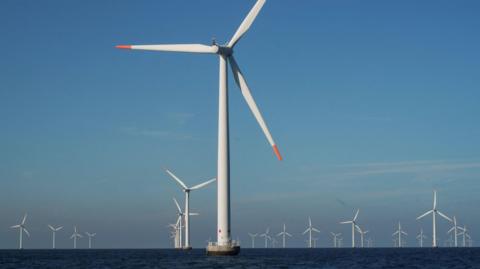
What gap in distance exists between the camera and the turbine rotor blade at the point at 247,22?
A: 111 m

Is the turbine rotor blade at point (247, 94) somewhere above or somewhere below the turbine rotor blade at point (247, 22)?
below

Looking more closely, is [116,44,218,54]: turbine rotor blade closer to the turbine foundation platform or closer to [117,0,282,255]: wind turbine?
[117,0,282,255]: wind turbine

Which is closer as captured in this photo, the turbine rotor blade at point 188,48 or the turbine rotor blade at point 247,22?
the turbine rotor blade at point 247,22

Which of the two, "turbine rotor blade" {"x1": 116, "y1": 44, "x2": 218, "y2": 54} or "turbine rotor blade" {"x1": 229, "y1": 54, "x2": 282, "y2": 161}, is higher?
"turbine rotor blade" {"x1": 116, "y1": 44, "x2": 218, "y2": 54}

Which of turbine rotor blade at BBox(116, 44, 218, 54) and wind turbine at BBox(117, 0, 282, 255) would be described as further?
turbine rotor blade at BBox(116, 44, 218, 54)

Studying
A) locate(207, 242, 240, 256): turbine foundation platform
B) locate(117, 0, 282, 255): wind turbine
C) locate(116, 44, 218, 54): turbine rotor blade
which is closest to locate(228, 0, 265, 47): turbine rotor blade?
locate(117, 0, 282, 255): wind turbine

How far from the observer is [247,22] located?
375 feet

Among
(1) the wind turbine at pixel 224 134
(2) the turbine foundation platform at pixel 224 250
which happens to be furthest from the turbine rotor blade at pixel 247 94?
(2) the turbine foundation platform at pixel 224 250

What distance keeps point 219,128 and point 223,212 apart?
1303 centimetres

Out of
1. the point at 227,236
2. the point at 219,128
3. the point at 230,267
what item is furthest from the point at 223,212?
the point at 230,267

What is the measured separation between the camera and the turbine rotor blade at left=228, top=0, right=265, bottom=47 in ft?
364

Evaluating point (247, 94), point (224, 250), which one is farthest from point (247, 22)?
point (224, 250)

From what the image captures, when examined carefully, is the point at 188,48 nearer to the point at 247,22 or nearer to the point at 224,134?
the point at 247,22

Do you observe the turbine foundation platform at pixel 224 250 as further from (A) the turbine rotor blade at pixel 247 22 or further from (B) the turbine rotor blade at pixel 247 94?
(A) the turbine rotor blade at pixel 247 22
